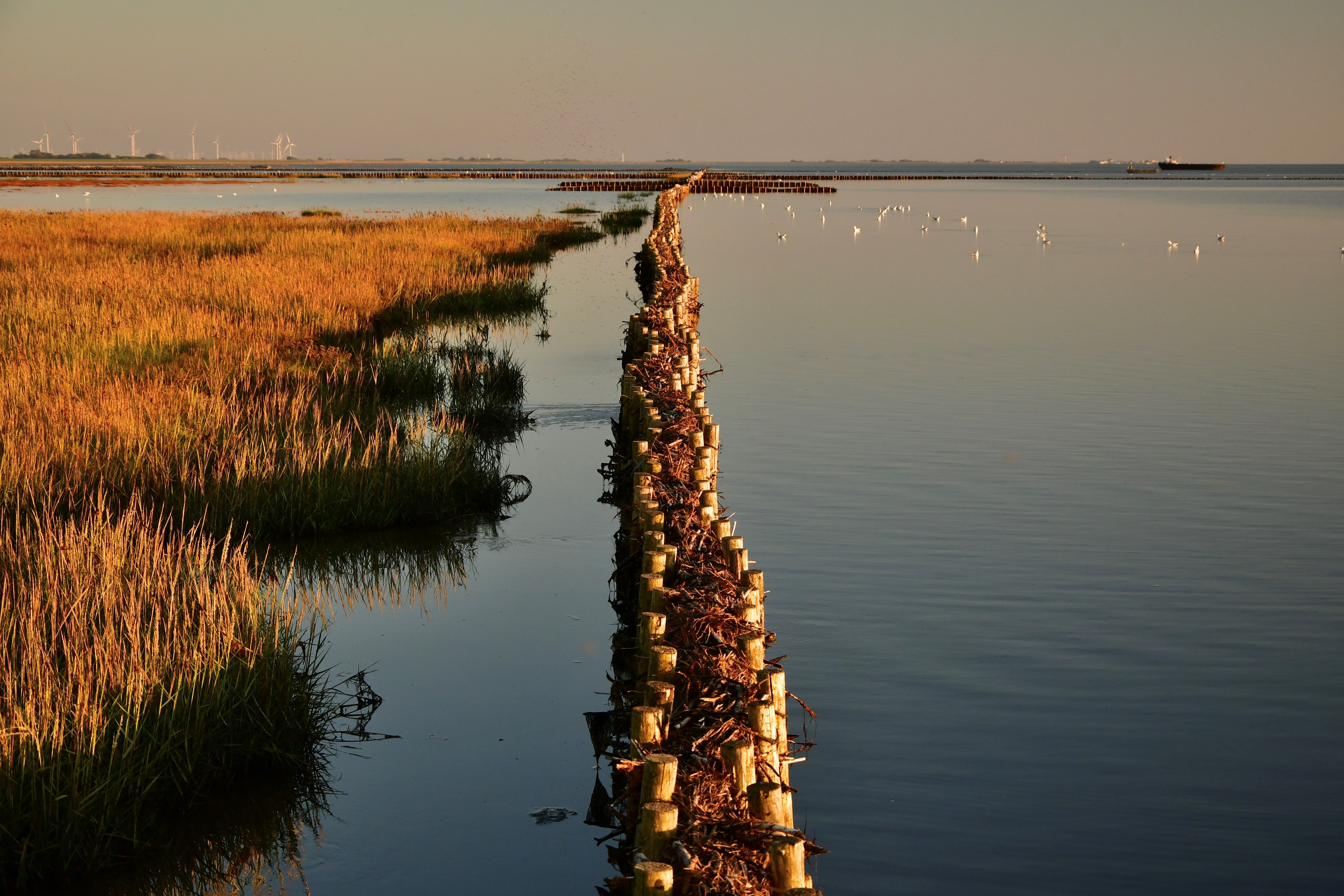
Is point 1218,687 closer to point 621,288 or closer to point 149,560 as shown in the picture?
point 149,560

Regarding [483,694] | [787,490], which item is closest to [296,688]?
[483,694]

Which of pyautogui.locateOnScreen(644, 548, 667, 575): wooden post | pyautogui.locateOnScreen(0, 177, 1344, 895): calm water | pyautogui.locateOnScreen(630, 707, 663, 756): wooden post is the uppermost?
pyautogui.locateOnScreen(644, 548, 667, 575): wooden post

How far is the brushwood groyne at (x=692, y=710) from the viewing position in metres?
3.81

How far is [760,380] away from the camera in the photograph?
715 inches

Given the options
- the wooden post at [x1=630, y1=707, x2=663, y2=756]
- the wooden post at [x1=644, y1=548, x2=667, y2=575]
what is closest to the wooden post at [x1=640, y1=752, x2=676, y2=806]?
the wooden post at [x1=630, y1=707, x2=663, y2=756]

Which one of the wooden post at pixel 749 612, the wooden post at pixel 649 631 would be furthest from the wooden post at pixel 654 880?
the wooden post at pixel 749 612

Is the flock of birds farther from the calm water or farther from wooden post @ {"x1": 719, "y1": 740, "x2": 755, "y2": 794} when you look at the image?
wooden post @ {"x1": 719, "y1": 740, "x2": 755, "y2": 794}

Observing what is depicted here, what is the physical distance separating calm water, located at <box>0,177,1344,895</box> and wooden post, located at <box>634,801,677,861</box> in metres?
1.82

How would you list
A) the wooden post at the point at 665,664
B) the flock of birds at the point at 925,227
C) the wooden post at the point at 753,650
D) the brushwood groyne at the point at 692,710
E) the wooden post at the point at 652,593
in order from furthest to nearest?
the flock of birds at the point at 925,227 → the wooden post at the point at 652,593 → the wooden post at the point at 753,650 → the wooden post at the point at 665,664 → the brushwood groyne at the point at 692,710

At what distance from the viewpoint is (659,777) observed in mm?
3848

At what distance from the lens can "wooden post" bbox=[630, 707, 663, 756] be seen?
4.42 meters

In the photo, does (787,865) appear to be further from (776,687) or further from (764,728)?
(776,687)

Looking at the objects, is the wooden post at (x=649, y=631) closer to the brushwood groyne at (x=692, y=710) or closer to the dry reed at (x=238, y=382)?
the brushwood groyne at (x=692, y=710)

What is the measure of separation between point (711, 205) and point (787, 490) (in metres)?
70.7
